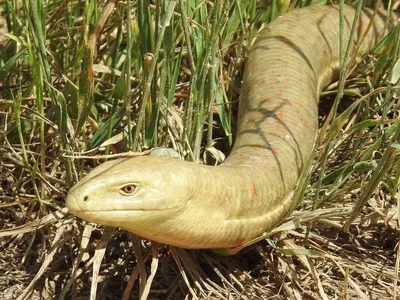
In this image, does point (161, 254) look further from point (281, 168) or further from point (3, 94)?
point (3, 94)

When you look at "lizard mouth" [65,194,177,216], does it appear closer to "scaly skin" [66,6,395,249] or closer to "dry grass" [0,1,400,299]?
"scaly skin" [66,6,395,249]

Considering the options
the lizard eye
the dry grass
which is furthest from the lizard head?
the dry grass

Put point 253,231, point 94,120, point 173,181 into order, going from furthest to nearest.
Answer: point 94,120
point 253,231
point 173,181

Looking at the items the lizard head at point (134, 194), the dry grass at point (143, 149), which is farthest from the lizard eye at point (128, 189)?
the dry grass at point (143, 149)

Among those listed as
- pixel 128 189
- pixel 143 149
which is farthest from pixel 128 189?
pixel 143 149

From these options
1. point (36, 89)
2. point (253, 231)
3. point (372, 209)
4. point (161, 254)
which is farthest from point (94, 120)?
point (372, 209)

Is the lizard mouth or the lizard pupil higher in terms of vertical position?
the lizard pupil

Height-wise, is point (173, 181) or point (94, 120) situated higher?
point (173, 181)
